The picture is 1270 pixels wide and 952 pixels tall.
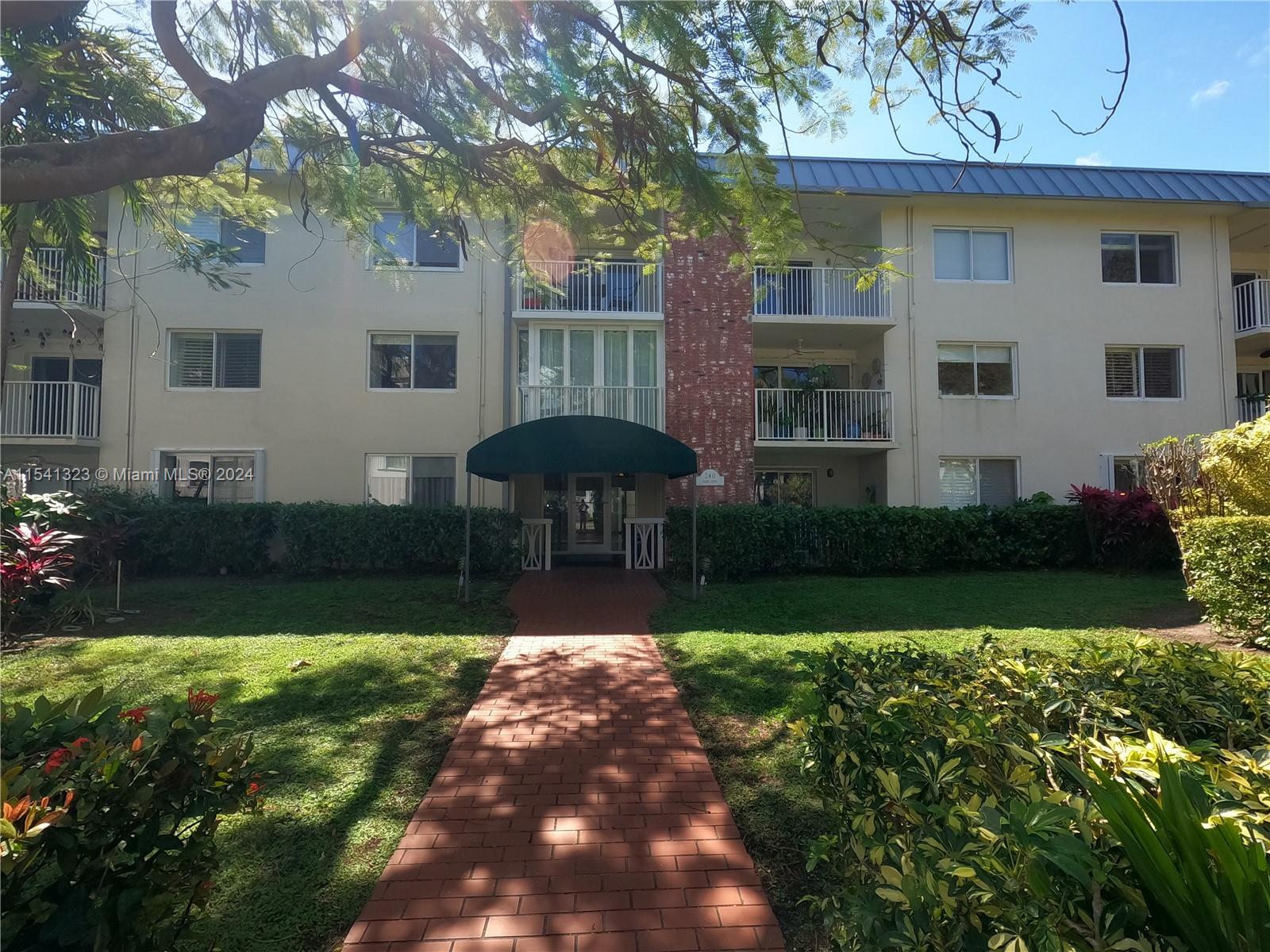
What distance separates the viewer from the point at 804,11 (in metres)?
5.32

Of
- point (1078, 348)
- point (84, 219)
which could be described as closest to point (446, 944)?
point (84, 219)

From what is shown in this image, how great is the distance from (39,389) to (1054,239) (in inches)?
874

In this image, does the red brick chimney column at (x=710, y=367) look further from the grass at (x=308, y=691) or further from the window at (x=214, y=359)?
the window at (x=214, y=359)

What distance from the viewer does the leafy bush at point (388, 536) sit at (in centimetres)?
1142

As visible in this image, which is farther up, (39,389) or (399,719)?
(39,389)

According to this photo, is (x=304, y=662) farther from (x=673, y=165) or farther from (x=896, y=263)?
(x=896, y=263)

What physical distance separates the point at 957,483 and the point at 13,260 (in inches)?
659

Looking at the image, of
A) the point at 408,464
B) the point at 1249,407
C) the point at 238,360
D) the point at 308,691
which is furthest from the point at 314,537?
the point at 1249,407

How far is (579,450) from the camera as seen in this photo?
973 centimetres

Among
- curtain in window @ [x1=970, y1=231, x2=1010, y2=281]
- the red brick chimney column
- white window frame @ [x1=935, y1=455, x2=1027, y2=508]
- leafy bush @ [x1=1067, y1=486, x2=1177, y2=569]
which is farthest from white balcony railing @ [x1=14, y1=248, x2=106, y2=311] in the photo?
leafy bush @ [x1=1067, y1=486, x2=1177, y2=569]

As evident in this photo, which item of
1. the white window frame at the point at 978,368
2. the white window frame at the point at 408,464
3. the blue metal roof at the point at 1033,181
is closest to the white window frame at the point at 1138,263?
the blue metal roof at the point at 1033,181

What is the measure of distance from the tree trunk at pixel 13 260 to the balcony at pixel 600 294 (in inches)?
300

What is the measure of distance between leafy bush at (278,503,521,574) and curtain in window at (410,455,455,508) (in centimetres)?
201

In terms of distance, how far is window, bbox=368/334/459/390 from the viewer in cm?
1382
